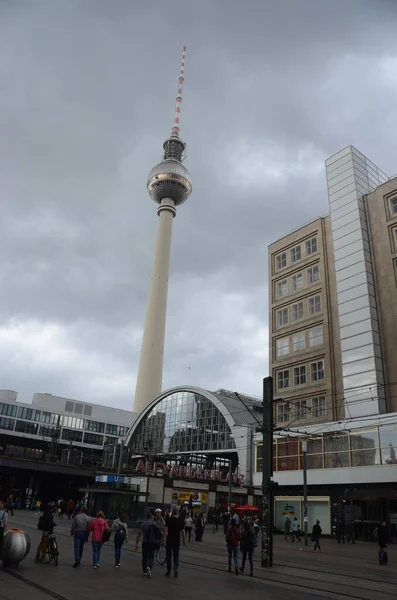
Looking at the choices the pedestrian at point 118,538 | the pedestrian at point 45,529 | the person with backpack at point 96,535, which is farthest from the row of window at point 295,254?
the pedestrian at point 45,529

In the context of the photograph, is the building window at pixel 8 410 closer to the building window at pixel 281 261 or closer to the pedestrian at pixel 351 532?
the building window at pixel 281 261

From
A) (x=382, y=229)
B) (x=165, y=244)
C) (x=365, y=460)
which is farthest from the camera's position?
(x=165, y=244)

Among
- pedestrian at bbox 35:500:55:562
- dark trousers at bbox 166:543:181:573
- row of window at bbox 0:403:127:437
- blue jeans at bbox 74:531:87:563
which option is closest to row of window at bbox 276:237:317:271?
dark trousers at bbox 166:543:181:573

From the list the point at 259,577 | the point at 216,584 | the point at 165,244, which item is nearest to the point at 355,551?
the point at 259,577

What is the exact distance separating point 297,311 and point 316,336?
4167 mm

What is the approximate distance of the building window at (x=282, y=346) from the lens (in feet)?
170

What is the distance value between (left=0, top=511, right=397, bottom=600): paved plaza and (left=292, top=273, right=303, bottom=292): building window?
33353 millimetres

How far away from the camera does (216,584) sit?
1448cm

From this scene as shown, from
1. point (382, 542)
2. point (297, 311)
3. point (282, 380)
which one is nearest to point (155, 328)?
point (297, 311)

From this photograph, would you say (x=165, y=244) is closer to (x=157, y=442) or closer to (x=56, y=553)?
(x=157, y=442)

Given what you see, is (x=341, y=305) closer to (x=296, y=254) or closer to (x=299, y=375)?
(x=299, y=375)

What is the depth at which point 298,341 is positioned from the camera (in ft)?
167

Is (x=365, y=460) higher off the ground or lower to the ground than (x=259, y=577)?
higher

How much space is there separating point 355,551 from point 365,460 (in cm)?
1031
